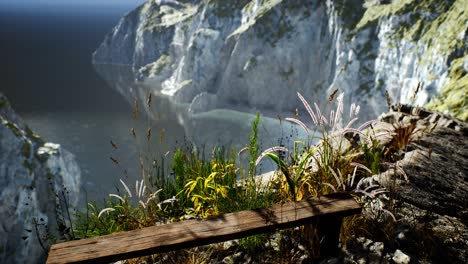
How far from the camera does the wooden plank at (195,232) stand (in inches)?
108

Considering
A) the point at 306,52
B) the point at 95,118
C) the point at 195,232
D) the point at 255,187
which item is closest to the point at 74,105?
the point at 95,118

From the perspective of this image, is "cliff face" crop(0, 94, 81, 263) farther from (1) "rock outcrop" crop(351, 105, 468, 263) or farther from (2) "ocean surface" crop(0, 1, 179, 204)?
(1) "rock outcrop" crop(351, 105, 468, 263)

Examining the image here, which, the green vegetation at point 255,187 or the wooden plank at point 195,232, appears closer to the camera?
the wooden plank at point 195,232

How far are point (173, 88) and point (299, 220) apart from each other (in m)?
85.0

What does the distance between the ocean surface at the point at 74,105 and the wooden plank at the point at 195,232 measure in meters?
17.7

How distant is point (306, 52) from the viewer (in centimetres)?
6631

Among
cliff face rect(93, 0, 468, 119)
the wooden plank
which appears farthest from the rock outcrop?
cliff face rect(93, 0, 468, 119)

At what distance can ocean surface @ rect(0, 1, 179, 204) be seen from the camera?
51.1m

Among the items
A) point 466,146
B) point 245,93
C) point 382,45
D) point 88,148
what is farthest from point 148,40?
point 466,146

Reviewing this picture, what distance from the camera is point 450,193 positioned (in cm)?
426

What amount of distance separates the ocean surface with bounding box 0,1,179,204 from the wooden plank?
17.7m

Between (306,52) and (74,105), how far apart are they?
168 feet

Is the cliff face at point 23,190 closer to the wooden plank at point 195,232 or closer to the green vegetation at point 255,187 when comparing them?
the green vegetation at point 255,187

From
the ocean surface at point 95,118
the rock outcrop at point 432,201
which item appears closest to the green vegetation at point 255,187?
the rock outcrop at point 432,201
